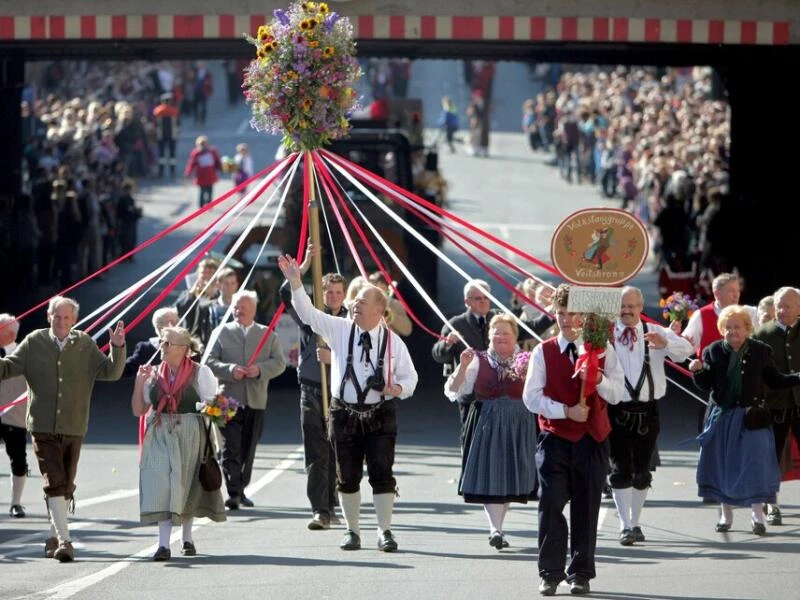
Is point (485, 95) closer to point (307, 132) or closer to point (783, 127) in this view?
point (783, 127)

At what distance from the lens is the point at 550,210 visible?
3838 cm

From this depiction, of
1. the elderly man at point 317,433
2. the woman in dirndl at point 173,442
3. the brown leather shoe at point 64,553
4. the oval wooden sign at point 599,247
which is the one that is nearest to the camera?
the oval wooden sign at point 599,247

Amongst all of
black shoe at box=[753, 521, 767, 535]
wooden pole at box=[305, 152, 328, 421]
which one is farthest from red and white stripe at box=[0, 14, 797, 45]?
black shoe at box=[753, 521, 767, 535]

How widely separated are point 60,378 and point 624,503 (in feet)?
12.5

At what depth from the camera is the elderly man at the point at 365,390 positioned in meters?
11.4

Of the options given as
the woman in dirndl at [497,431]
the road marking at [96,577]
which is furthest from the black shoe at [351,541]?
the road marking at [96,577]

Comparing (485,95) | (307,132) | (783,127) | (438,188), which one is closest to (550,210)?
(438,188)

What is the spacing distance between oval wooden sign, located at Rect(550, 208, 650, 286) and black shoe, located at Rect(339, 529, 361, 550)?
7.41ft

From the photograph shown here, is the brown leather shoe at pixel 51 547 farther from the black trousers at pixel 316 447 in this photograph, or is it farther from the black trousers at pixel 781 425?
the black trousers at pixel 781 425

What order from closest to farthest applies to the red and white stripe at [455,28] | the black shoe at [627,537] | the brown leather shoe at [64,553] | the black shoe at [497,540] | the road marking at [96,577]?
the road marking at [96,577] < the brown leather shoe at [64,553] < the black shoe at [497,540] < the black shoe at [627,537] < the red and white stripe at [455,28]

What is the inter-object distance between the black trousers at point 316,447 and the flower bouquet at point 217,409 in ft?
4.07

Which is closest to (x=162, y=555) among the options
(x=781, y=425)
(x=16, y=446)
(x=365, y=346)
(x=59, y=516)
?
(x=59, y=516)

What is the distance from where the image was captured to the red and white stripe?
781 inches

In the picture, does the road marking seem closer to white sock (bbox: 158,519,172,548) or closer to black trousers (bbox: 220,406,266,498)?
white sock (bbox: 158,519,172,548)
